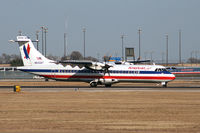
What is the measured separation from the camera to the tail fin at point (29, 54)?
175 feet

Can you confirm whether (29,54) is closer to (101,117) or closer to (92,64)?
(92,64)

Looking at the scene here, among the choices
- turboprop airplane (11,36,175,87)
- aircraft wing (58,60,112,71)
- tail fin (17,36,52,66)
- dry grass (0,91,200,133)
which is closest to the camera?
dry grass (0,91,200,133)

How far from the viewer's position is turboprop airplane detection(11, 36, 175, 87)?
1981 inches

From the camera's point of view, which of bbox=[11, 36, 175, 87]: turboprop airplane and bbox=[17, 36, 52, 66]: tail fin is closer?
bbox=[11, 36, 175, 87]: turboprop airplane

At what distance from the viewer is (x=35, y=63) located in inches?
2094

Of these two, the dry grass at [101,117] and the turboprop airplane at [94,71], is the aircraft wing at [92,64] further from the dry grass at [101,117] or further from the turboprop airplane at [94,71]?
the dry grass at [101,117]

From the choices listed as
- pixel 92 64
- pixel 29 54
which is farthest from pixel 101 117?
pixel 29 54

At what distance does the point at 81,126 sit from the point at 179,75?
251ft

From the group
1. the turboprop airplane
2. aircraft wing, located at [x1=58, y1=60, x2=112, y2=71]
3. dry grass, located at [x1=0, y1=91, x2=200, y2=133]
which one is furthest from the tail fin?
dry grass, located at [x1=0, y1=91, x2=200, y2=133]

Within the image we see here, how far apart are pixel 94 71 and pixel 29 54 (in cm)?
983

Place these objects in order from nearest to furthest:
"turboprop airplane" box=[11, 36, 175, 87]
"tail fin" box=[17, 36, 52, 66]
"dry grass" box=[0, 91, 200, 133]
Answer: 1. "dry grass" box=[0, 91, 200, 133]
2. "turboprop airplane" box=[11, 36, 175, 87]
3. "tail fin" box=[17, 36, 52, 66]

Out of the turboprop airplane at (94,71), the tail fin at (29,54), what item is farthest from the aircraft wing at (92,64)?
the tail fin at (29,54)

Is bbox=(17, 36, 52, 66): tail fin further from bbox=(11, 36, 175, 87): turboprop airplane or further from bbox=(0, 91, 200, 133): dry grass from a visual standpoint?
bbox=(0, 91, 200, 133): dry grass

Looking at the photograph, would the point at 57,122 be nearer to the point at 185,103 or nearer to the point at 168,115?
the point at 168,115
